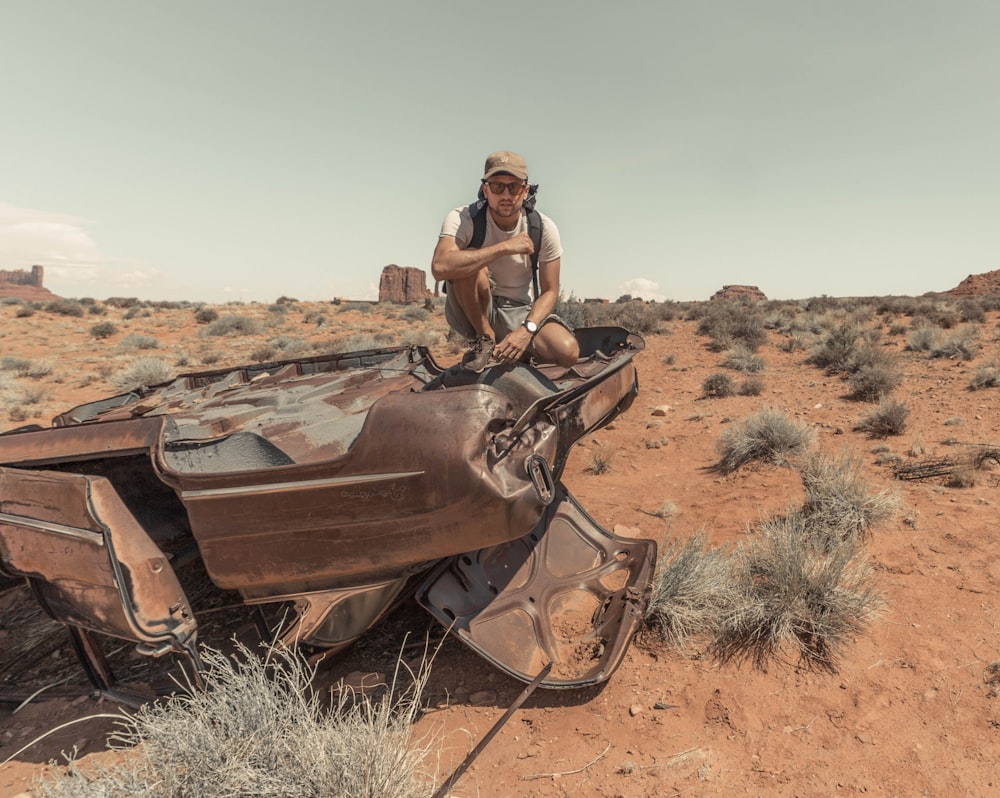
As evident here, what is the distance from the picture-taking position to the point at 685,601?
3039 mm

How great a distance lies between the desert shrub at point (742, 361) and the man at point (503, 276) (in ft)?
24.7

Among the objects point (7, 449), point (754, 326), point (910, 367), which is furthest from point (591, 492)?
point (754, 326)

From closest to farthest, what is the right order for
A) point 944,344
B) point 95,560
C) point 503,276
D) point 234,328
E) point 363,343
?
point 95,560, point 503,276, point 944,344, point 363,343, point 234,328

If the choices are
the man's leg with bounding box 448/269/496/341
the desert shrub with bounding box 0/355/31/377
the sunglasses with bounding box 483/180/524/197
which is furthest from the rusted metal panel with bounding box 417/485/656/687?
the desert shrub with bounding box 0/355/31/377

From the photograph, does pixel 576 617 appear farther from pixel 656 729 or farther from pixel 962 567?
pixel 962 567

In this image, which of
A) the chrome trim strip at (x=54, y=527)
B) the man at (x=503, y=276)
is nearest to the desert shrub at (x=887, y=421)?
the man at (x=503, y=276)

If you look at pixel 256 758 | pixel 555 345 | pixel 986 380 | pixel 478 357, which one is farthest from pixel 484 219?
pixel 986 380

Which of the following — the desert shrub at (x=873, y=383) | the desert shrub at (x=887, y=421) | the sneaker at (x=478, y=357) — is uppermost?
the sneaker at (x=478, y=357)

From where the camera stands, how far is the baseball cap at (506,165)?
343cm

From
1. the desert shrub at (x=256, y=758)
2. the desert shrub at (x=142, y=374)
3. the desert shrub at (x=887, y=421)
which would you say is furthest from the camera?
the desert shrub at (x=142, y=374)

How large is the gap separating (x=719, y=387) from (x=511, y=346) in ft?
21.6

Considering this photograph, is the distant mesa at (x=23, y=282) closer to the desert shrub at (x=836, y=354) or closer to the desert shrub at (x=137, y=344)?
the desert shrub at (x=137, y=344)

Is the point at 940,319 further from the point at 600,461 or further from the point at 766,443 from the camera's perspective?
the point at 600,461

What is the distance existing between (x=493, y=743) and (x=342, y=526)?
4.04 ft
